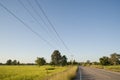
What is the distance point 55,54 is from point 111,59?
52.9 metres

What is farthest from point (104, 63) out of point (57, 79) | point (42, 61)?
point (57, 79)

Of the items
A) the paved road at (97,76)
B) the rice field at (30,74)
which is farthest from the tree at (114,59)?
the paved road at (97,76)

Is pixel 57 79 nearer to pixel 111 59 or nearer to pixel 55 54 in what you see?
pixel 55 54

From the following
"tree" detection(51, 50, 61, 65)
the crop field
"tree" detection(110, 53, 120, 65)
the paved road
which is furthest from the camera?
"tree" detection(110, 53, 120, 65)

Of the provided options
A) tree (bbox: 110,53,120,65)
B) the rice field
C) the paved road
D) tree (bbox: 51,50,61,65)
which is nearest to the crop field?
the rice field

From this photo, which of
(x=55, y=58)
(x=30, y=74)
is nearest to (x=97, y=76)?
(x=30, y=74)

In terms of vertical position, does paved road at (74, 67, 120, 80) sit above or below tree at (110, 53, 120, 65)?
below

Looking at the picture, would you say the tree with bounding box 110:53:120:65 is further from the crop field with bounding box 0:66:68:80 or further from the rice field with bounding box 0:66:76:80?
the rice field with bounding box 0:66:76:80

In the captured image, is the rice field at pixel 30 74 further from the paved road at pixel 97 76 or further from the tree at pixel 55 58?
the tree at pixel 55 58

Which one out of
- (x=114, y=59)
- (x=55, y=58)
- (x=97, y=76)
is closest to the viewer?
(x=97, y=76)

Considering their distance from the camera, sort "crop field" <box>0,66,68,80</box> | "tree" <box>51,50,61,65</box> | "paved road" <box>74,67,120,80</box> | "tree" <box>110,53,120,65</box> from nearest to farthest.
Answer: "paved road" <box>74,67,120,80</box>
"crop field" <box>0,66,68,80</box>
"tree" <box>51,50,61,65</box>
"tree" <box>110,53,120,65</box>

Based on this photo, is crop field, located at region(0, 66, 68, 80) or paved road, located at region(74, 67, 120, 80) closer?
paved road, located at region(74, 67, 120, 80)

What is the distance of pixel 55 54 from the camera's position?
525 ft

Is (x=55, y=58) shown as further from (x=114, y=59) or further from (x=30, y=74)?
(x=30, y=74)
